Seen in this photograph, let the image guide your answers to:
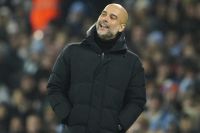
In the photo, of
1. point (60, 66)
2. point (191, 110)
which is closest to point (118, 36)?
point (60, 66)

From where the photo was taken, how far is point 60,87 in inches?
252

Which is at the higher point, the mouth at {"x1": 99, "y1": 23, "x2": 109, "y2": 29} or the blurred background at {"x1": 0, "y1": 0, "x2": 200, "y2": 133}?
the mouth at {"x1": 99, "y1": 23, "x2": 109, "y2": 29}

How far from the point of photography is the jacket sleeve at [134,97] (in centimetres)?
642

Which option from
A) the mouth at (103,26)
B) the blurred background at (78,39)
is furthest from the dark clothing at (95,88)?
the blurred background at (78,39)

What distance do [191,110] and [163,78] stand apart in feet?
4.32

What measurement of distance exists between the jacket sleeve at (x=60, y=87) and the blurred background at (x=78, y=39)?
3.31 m

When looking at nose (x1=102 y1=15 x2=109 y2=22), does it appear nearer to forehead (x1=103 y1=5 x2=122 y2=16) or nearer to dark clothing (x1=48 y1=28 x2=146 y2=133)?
forehead (x1=103 y1=5 x2=122 y2=16)

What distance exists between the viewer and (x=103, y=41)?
643 cm

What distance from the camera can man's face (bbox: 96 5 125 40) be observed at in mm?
6365

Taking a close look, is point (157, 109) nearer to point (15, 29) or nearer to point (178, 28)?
point (178, 28)

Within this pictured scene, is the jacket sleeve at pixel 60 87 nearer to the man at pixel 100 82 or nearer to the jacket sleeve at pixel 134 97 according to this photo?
the man at pixel 100 82

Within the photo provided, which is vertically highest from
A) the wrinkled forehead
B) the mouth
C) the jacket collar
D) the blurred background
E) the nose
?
the wrinkled forehead

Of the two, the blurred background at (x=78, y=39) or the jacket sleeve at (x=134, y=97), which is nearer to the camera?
the jacket sleeve at (x=134, y=97)

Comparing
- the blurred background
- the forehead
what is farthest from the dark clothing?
the blurred background
